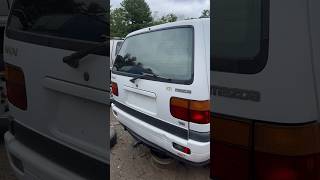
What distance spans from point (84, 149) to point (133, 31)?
0.84 m

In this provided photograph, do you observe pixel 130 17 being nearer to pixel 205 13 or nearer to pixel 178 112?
pixel 205 13

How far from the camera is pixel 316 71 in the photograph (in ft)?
3.69

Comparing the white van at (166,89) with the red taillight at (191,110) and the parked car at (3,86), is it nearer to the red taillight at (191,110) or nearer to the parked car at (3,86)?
the red taillight at (191,110)

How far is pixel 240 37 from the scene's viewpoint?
3.85 ft

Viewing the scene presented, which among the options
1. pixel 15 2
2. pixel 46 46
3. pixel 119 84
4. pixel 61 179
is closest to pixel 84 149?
pixel 61 179

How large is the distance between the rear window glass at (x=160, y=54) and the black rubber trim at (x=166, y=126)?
11 cm

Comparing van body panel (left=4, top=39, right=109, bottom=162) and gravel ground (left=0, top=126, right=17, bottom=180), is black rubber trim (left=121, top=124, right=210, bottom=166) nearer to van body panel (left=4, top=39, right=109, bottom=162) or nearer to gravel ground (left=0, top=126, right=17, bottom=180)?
van body panel (left=4, top=39, right=109, bottom=162)

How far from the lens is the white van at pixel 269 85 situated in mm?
1094

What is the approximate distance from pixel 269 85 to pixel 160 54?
307 mm

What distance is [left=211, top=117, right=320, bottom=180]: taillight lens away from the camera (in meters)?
1.14

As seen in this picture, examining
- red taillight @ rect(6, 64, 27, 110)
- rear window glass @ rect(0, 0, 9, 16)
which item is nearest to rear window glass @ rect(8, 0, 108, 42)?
red taillight @ rect(6, 64, 27, 110)

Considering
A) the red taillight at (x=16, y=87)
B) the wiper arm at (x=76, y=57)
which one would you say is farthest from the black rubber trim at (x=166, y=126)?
the red taillight at (x=16, y=87)

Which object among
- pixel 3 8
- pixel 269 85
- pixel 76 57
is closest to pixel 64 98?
pixel 76 57

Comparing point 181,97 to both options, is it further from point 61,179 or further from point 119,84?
point 61,179
